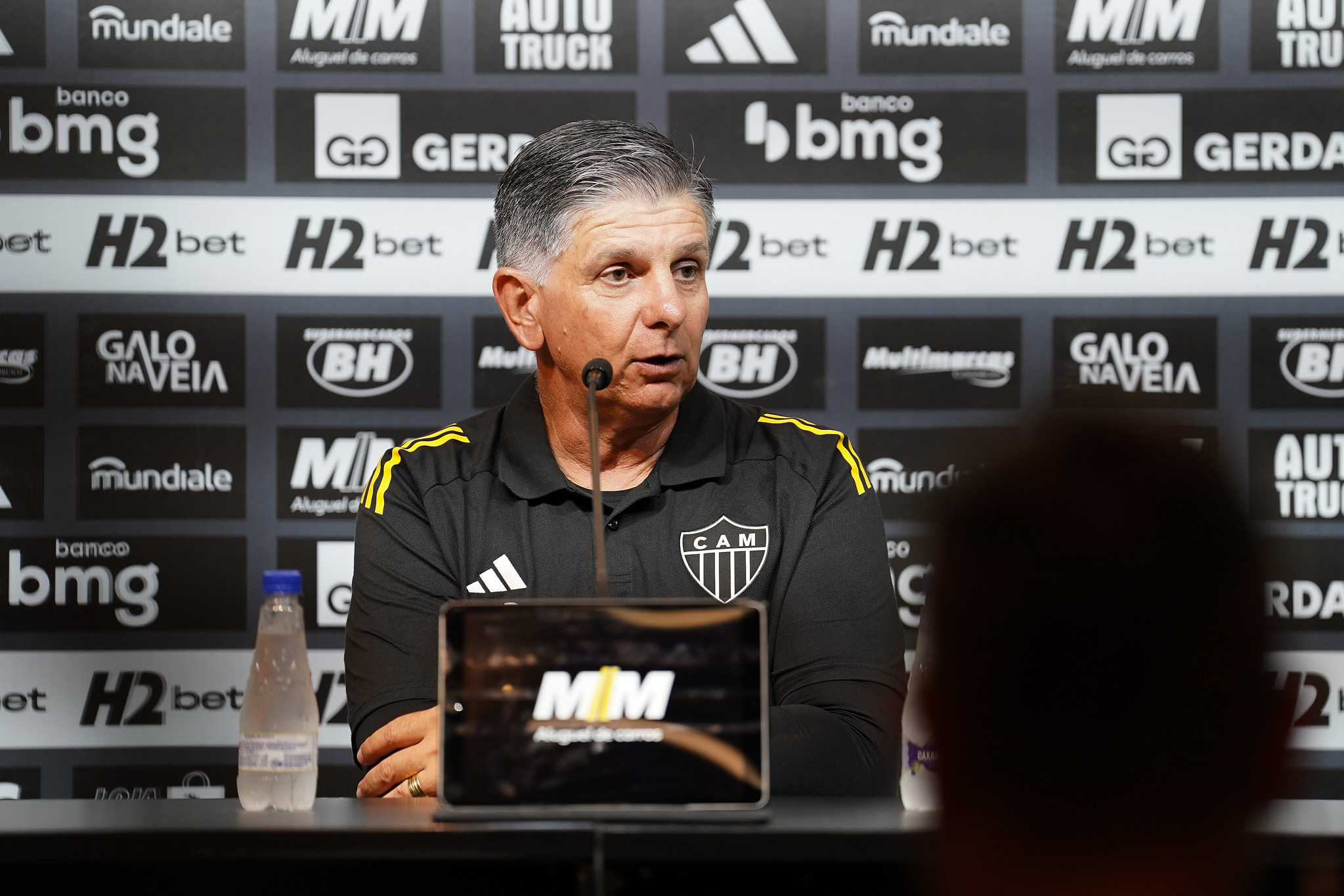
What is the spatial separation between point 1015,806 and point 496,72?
2.41 metres

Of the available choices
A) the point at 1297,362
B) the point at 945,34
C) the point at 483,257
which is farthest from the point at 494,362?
the point at 1297,362

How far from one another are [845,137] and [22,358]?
6.05ft

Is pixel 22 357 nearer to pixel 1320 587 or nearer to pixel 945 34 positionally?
pixel 945 34

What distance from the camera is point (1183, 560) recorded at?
1.39 feet

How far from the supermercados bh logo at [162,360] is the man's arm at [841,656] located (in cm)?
149

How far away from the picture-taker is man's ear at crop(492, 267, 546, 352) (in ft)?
5.77

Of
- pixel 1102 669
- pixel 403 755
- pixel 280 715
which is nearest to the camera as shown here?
pixel 1102 669

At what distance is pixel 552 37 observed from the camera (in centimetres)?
261

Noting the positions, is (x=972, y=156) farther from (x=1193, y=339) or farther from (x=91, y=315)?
(x=91, y=315)

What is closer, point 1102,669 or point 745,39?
point 1102,669

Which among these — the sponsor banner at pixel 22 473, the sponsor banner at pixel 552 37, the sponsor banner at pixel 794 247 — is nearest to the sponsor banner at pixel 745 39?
the sponsor banner at pixel 552 37

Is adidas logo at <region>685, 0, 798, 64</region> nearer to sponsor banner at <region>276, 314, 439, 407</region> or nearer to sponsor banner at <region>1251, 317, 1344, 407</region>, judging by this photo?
sponsor banner at <region>276, 314, 439, 407</region>

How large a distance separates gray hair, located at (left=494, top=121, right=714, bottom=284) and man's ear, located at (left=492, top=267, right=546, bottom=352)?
0.17ft

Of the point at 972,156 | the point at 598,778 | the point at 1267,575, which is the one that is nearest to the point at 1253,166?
the point at 972,156
